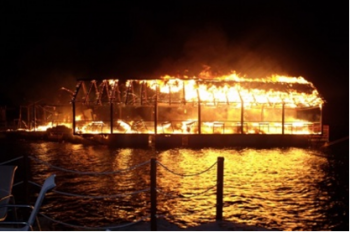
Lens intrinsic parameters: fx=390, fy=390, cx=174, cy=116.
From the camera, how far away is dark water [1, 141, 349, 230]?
27.5 feet

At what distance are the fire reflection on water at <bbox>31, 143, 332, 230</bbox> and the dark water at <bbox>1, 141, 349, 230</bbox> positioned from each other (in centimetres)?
2

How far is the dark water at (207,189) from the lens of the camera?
8375 millimetres

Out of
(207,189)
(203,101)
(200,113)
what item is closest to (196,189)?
(207,189)

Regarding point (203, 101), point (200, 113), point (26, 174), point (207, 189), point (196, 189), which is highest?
point (203, 101)

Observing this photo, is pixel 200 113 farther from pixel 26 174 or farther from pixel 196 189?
pixel 26 174

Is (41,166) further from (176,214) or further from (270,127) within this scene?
(270,127)

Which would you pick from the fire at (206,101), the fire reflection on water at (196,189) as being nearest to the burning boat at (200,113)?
the fire at (206,101)

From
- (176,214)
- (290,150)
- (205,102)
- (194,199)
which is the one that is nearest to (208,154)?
(290,150)

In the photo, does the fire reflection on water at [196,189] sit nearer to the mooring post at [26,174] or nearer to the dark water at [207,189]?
the dark water at [207,189]

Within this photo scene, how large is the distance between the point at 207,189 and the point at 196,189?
592mm

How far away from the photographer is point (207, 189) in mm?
10180

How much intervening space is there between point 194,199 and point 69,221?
313 centimetres

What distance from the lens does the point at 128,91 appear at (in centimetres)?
2398

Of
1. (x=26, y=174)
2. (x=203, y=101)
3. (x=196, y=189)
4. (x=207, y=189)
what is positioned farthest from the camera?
(x=203, y=101)
